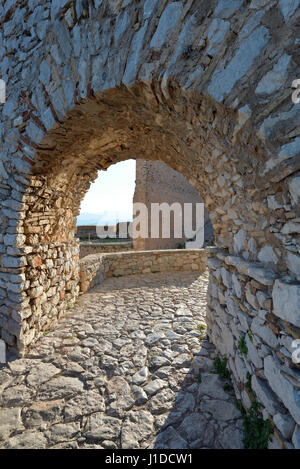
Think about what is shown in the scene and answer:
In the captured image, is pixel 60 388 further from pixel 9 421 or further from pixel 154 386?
pixel 154 386

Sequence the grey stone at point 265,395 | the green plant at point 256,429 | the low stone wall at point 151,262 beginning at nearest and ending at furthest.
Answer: the grey stone at point 265,395
the green plant at point 256,429
the low stone wall at point 151,262

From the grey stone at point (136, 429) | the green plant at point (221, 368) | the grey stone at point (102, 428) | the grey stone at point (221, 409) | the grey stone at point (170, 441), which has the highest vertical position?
the green plant at point (221, 368)

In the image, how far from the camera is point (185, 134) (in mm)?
2133

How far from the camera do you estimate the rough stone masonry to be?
47.7 inches

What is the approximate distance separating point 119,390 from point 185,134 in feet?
9.10

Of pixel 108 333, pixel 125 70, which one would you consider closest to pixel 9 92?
pixel 125 70

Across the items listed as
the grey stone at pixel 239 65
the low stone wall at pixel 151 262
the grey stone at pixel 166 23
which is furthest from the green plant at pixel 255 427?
the low stone wall at pixel 151 262

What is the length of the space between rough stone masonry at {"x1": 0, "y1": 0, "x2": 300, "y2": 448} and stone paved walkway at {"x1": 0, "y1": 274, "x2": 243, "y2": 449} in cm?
34

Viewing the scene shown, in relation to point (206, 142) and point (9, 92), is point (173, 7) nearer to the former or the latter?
point (206, 142)

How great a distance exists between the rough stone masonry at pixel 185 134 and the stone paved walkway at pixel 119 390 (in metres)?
0.34

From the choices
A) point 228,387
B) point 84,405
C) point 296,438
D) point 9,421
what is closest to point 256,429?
point 296,438

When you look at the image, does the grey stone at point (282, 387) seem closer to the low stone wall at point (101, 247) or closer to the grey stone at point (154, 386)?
the grey stone at point (154, 386)

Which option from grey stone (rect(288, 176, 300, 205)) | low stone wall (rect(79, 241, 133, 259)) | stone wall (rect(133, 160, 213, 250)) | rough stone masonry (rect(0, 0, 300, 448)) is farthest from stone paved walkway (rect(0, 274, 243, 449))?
low stone wall (rect(79, 241, 133, 259))

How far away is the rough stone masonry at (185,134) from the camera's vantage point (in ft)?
3.98
